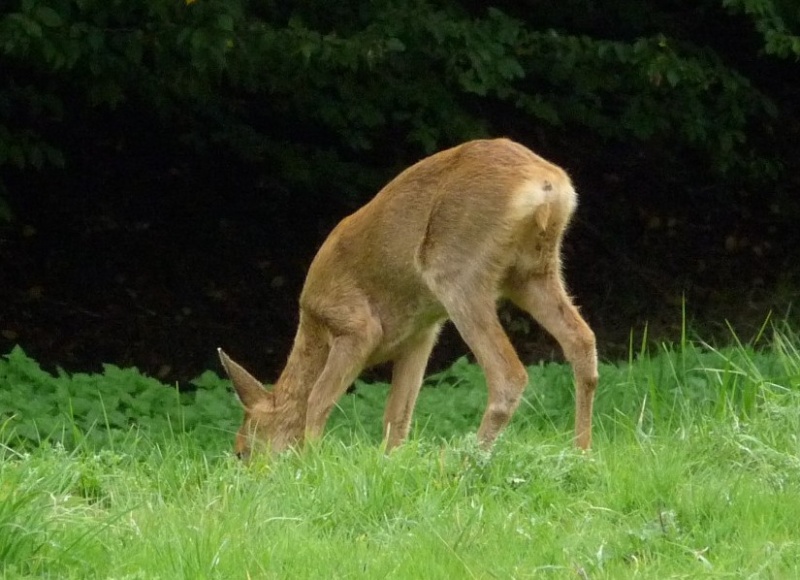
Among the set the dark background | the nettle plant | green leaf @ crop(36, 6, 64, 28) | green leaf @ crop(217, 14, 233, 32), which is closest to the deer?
the nettle plant

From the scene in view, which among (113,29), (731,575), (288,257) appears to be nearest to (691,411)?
(731,575)

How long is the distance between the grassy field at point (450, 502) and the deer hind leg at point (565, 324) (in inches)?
9.4

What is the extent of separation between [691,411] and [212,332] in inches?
251

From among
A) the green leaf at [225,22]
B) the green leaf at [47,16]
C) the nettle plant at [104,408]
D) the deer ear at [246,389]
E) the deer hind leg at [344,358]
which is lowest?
the nettle plant at [104,408]

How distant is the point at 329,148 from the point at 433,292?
559cm

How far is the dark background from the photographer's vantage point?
10.3 meters

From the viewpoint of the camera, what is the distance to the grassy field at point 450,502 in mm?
4852

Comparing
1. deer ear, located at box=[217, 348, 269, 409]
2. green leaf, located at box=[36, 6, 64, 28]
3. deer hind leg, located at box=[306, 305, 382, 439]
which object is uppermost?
green leaf, located at box=[36, 6, 64, 28]

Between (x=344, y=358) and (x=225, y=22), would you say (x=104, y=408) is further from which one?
(x=225, y=22)

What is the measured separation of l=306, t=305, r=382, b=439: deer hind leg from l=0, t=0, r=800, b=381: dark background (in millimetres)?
2263

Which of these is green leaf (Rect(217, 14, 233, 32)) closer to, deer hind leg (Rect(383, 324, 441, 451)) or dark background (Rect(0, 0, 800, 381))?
dark background (Rect(0, 0, 800, 381))

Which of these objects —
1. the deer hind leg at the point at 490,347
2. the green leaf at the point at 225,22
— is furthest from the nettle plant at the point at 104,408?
the green leaf at the point at 225,22

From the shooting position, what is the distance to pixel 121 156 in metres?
14.6

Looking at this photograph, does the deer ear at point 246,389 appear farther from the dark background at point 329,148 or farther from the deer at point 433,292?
the dark background at point 329,148
